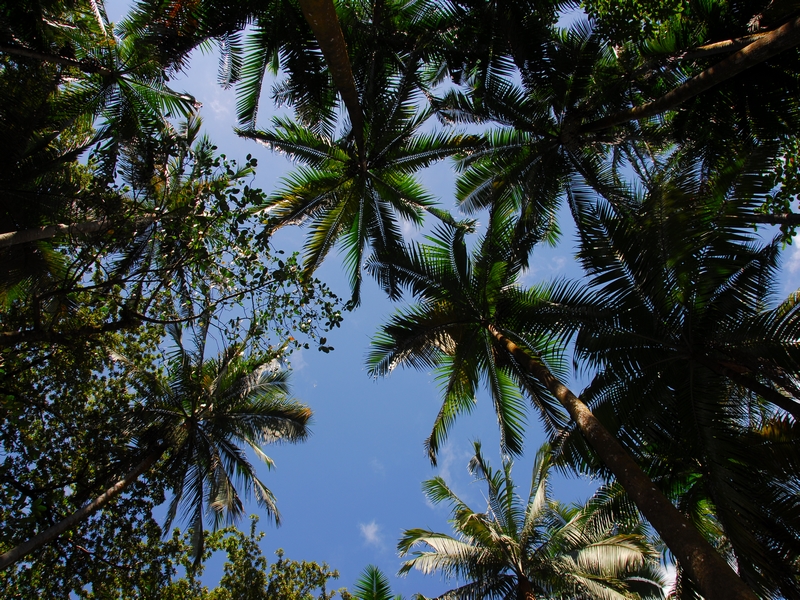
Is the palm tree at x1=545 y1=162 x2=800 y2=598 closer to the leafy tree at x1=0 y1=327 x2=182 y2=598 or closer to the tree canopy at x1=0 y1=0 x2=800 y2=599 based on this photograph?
the tree canopy at x1=0 y1=0 x2=800 y2=599

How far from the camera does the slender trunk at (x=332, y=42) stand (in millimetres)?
5922

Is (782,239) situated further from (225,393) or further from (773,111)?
(225,393)

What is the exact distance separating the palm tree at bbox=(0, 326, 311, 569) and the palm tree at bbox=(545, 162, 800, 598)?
803 cm

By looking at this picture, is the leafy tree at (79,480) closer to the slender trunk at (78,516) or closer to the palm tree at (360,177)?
the slender trunk at (78,516)

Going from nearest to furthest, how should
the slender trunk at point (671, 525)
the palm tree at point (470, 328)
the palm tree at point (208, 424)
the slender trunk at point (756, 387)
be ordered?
the slender trunk at point (671, 525) → the slender trunk at point (756, 387) → the palm tree at point (470, 328) → the palm tree at point (208, 424)

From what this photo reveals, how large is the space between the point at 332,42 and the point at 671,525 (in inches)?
281

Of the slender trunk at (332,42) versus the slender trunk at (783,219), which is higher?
the slender trunk at (332,42)

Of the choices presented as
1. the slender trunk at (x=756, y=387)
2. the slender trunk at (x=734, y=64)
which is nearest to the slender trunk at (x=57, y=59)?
the slender trunk at (x=734, y=64)

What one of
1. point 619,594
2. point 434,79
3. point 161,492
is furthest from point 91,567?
point 434,79

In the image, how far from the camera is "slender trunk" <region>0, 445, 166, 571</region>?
295 inches

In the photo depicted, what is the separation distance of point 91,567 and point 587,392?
10679 millimetres

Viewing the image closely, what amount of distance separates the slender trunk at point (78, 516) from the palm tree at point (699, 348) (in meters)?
9.52

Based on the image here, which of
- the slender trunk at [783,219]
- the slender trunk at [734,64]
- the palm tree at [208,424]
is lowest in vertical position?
the slender trunk at [783,219]

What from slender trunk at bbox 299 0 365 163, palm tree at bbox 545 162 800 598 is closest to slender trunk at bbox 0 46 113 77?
slender trunk at bbox 299 0 365 163
